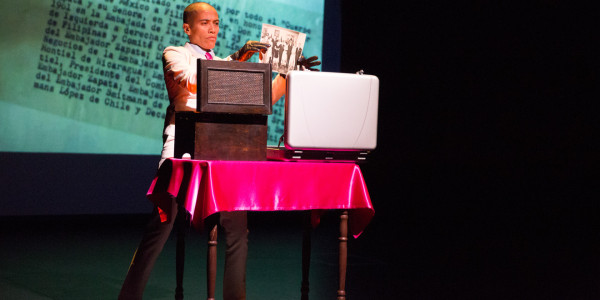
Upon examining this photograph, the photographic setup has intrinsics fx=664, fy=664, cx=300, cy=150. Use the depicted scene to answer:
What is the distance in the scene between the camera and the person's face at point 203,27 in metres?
2.52

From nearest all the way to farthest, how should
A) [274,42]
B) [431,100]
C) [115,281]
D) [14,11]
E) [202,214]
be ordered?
1. [202,214]
2. [274,42]
3. [115,281]
4. [14,11]
5. [431,100]

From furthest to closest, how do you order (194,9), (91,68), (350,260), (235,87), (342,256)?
(91,68) < (350,260) < (194,9) < (342,256) < (235,87)

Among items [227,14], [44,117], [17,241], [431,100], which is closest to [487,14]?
[431,100]

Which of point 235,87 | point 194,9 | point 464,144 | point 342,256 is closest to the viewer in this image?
point 235,87

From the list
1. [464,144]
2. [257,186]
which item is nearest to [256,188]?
[257,186]

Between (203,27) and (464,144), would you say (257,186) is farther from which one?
(464,144)

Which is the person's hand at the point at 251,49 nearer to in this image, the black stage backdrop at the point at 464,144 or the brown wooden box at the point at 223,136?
the brown wooden box at the point at 223,136

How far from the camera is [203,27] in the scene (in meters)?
2.55

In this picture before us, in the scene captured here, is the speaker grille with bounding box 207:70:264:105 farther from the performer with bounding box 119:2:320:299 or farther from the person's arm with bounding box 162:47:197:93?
the person's arm with bounding box 162:47:197:93

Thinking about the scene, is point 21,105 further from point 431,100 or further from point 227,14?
point 431,100

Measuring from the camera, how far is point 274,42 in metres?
2.26

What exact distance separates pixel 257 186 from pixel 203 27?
0.72 meters

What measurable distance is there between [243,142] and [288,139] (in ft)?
0.60

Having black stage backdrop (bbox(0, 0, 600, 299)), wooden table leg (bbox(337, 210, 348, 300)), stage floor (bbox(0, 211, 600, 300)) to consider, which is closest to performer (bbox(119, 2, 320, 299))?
wooden table leg (bbox(337, 210, 348, 300))
